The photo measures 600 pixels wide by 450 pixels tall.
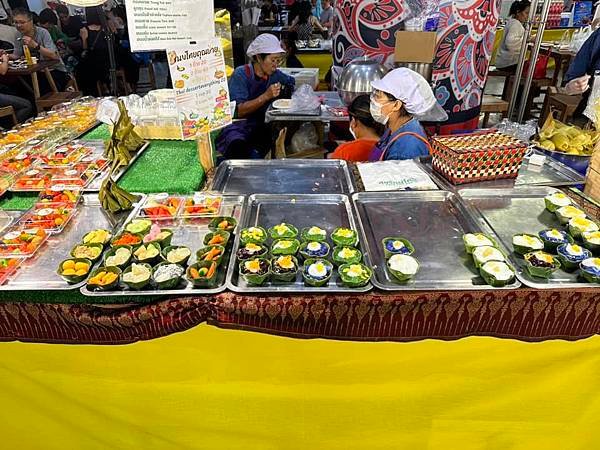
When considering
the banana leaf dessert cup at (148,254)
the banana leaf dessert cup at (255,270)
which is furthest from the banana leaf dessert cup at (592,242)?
the banana leaf dessert cup at (148,254)

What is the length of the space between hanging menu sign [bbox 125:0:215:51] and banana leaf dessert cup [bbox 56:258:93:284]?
100cm

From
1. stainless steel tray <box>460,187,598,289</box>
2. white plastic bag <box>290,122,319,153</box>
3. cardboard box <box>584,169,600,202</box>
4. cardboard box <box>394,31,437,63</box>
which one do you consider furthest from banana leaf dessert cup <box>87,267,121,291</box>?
cardboard box <box>394,31,437,63</box>

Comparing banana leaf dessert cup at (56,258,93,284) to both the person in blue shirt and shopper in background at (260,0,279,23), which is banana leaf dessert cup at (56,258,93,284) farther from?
shopper in background at (260,0,279,23)

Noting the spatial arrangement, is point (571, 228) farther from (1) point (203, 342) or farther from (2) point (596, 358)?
(1) point (203, 342)

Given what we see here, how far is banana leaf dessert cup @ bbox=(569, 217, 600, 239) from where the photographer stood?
5.99ft

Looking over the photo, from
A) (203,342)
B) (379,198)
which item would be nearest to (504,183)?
(379,198)

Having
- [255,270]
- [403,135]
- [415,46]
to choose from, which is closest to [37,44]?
[415,46]

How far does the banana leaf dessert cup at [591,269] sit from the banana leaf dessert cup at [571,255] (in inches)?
0.9

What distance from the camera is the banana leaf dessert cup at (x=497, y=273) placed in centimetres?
157

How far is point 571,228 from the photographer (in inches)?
73.5

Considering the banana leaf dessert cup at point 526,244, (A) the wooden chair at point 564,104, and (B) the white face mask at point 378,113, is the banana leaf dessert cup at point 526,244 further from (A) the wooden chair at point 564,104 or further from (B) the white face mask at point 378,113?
(A) the wooden chair at point 564,104

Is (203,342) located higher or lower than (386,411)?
higher

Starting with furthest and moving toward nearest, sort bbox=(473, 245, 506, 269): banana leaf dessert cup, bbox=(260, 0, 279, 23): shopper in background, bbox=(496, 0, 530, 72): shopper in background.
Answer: bbox=(260, 0, 279, 23): shopper in background
bbox=(496, 0, 530, 72): shopper in background
bbox=(473, 245, 506, 269): banana leaf dessert cup

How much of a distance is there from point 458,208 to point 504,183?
41 centimetres
